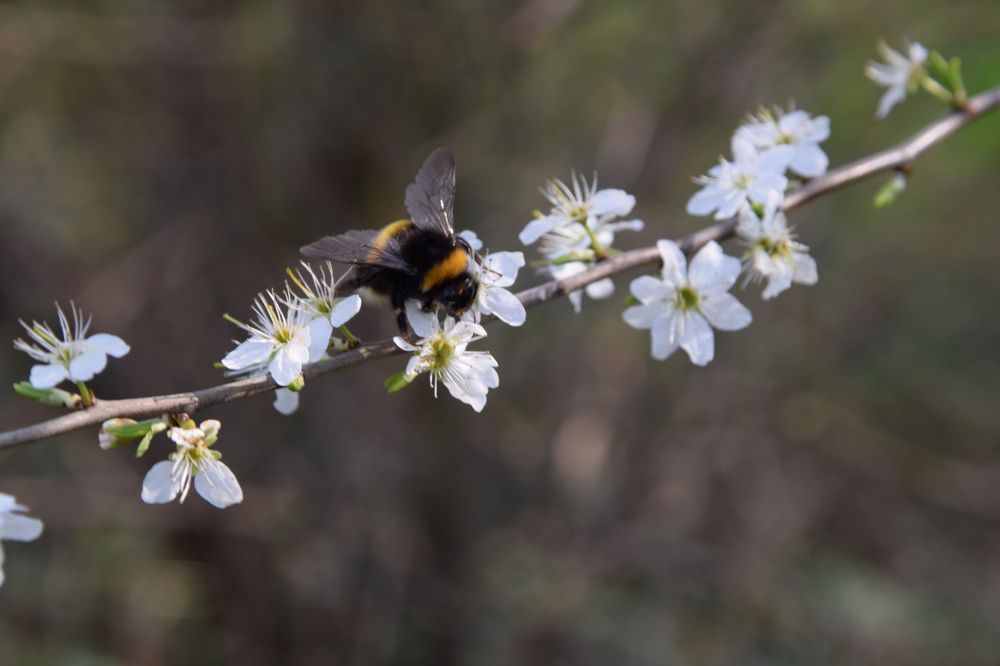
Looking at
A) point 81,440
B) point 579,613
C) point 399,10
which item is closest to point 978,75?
point 399,10

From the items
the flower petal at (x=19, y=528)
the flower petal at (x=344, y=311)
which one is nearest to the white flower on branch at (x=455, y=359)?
the flower petal at (x=344, y=311)

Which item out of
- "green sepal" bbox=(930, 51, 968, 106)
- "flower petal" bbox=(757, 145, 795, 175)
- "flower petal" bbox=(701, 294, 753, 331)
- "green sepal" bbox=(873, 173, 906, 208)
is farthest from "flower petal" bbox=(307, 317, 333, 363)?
"green sepal" bbox=(930, 51, 968, 106)

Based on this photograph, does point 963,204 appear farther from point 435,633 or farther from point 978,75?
point 435,633

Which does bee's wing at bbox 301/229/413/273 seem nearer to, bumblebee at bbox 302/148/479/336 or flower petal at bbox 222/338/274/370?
bumblebee at bbox 302/148/479/336

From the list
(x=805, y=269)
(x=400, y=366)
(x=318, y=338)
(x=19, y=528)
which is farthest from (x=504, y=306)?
(x=400, y=366)

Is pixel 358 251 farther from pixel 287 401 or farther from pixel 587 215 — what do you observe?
pixel 587 215
